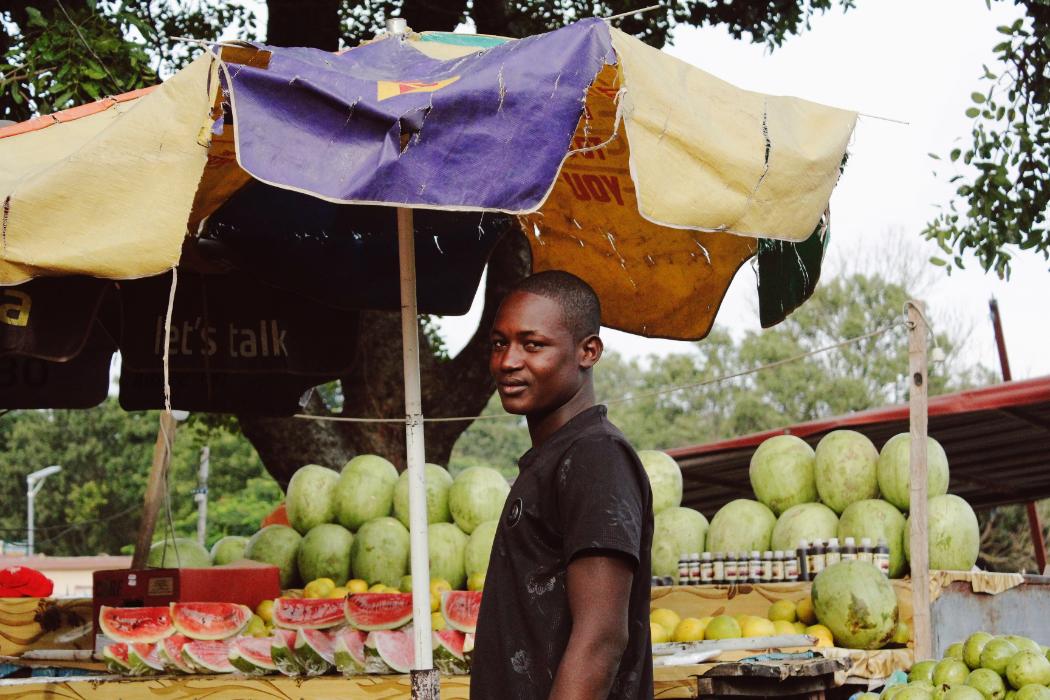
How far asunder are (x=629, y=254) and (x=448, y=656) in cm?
186

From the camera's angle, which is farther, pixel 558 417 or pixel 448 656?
pixel 448 656

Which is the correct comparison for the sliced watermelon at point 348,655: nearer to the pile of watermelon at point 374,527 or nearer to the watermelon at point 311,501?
the pile of watermelon at point 374,527

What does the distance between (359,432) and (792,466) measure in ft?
13.6

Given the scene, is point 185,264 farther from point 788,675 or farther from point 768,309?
point 788,675

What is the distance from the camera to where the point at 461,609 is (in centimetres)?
527

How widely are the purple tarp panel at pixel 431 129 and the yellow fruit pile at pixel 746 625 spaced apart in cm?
328

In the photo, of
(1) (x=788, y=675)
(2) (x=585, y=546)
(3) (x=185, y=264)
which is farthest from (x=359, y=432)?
(2) (x=585, y=546)

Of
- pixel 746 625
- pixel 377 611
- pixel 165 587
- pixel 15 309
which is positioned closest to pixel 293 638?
pixel 377 611

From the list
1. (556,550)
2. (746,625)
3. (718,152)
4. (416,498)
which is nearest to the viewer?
(556,550)

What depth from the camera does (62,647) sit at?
669cm

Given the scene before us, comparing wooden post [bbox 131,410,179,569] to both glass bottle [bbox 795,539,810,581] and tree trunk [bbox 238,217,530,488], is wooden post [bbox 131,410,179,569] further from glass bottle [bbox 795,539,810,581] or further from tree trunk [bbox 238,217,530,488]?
glass bottle [bbox 795,539,810,581]

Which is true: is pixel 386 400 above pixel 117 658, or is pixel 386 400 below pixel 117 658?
above

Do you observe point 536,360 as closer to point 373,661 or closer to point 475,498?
point 373,661

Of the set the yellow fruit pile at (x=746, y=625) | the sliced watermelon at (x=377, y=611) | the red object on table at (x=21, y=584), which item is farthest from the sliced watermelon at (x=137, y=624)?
the yellow fruit pile at (x=746, y=625)
